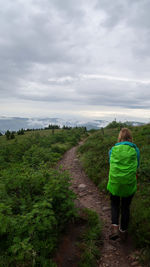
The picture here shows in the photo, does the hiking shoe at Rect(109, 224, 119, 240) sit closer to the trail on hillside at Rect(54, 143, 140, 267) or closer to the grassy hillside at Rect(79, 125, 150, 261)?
the trail on hillside at Rect(54, 143, 140, 267)

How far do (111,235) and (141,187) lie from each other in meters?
2.40

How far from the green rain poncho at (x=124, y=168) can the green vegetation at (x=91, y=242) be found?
1329 millimetres

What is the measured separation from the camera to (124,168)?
4008mm

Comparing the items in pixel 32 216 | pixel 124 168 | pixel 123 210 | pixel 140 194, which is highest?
pixel 124 168

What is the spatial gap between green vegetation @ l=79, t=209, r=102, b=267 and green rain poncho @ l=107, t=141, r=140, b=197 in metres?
1.33

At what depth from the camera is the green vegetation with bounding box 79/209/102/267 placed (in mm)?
3848

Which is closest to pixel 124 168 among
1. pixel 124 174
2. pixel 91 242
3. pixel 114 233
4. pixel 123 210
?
pixel 124 174

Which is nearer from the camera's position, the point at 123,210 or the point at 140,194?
the point at 123,210

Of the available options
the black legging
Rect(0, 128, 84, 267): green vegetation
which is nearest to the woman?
the black legging

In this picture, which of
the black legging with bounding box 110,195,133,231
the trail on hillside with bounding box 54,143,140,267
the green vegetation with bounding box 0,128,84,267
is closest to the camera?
the green vegetation with bounding box 0,128,84,267

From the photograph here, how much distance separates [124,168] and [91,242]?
6.88 feet

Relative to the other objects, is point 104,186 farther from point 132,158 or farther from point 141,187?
point 132,158

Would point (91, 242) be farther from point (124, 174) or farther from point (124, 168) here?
point (124, 168)

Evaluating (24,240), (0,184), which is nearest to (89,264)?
(24,240)
